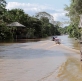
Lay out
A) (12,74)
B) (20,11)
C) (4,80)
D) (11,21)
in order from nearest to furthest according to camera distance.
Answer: (4,80)
(12,74)
(11,21)
(20,11)

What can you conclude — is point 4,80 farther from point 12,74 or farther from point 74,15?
point 74,15

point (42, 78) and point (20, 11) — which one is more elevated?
point (20, 11)

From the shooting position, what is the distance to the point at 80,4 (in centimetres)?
3344

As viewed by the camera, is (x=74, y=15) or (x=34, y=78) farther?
(x=74, y=15)

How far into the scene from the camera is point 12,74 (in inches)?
489

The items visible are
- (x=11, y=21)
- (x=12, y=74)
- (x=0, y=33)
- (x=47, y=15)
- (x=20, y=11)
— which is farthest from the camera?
(x=47, y=15)

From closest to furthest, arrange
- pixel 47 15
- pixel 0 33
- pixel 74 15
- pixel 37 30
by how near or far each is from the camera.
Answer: pixel 74 15, pixel 0 33, pixel 37 30, pixel 47 15

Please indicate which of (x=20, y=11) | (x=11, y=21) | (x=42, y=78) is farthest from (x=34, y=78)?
(x=20, y=11)

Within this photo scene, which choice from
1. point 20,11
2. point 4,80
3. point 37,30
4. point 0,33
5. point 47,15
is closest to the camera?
point 4,80

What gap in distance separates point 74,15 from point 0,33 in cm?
1906

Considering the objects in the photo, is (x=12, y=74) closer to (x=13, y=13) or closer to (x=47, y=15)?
(x=13, y=13)

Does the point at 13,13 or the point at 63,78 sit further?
the point at 13,13

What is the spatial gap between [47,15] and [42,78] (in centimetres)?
8793

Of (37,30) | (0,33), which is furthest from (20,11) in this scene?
(0,33)
